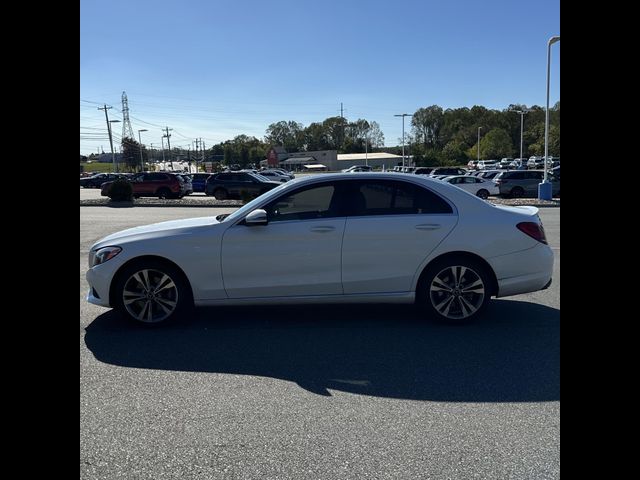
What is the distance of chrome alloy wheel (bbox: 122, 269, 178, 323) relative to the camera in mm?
5648

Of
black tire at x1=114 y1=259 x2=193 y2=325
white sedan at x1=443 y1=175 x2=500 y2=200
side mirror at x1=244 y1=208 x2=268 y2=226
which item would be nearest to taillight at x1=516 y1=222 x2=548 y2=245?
side mirror at x1=244 y1=208 x2=268 y2=226

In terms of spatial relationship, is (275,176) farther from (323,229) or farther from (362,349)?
(362,349)

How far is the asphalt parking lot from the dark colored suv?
76.5ft

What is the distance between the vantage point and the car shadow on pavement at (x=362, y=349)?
13.7ft

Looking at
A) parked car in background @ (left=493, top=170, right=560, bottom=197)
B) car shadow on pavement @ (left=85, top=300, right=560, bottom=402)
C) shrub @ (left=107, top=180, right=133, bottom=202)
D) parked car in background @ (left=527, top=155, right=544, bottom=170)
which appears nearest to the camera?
car shadow on pavement @ (left=85, top=300, right=560, bottom=402)

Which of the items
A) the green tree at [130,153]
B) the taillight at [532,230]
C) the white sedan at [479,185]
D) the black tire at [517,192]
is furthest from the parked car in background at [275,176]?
the green tree at [130,153]

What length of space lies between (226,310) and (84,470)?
11.3 ft

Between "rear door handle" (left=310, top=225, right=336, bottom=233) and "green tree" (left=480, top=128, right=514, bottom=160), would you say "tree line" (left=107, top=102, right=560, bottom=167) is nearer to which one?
"green tree" (left=480, top=128, right=514, bottom=160)

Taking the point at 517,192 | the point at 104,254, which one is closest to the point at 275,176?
the point at 517,192

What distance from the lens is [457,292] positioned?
5699mm

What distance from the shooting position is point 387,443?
10.7 feet
